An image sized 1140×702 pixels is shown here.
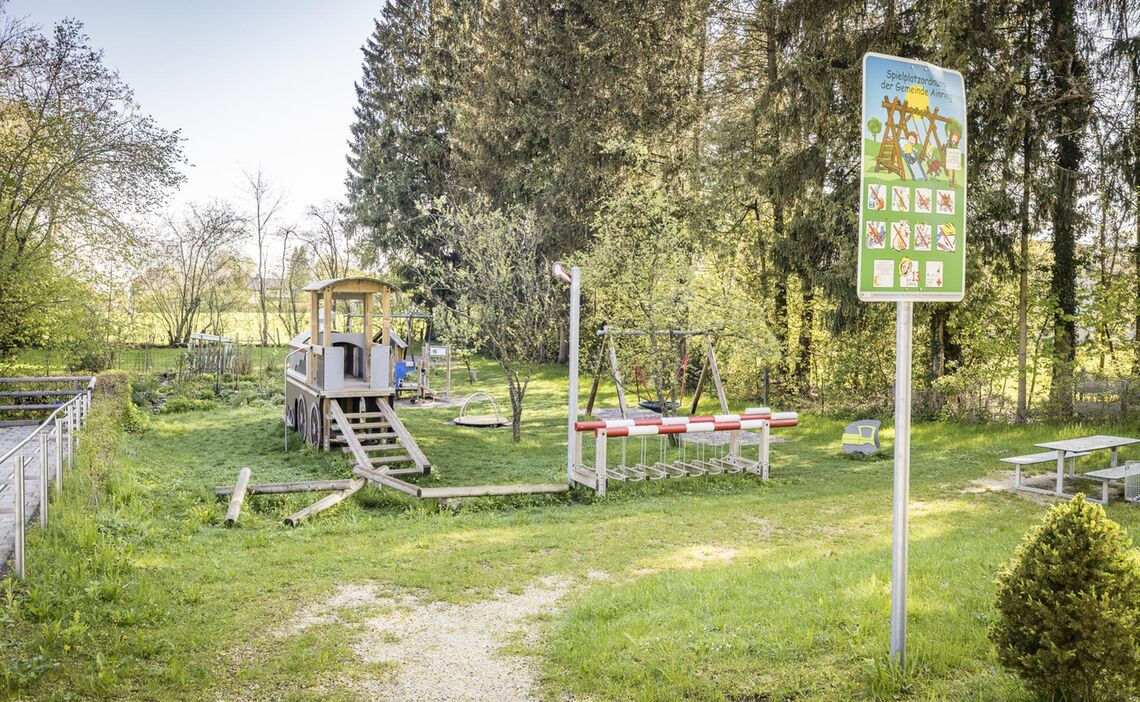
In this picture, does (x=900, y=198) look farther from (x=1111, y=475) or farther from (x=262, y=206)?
(x=262, y=206)

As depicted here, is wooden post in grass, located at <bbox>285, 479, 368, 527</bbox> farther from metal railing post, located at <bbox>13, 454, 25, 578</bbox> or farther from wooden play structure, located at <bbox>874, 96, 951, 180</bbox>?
wooden play structure, located at <bbox>874, 96, 951, 180</bbox>

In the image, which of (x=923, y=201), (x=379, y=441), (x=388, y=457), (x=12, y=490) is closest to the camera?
(x=923, y=201)

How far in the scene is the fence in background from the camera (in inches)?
213

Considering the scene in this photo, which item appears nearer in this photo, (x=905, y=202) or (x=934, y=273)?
(x=905, y=202)

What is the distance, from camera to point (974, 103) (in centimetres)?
1327

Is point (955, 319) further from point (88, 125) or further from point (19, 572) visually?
point (88, 125)

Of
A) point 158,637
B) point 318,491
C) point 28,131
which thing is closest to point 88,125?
point 28,131

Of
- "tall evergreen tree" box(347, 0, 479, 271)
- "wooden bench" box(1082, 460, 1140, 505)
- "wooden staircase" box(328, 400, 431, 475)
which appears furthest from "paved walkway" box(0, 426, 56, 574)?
"tall evergreen tree" box(347, 0, 479, 271)

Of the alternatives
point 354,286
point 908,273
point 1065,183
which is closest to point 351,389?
point 354,286

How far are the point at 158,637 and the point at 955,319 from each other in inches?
555

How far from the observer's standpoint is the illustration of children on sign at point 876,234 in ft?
11.6

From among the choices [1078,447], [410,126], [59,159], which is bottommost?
Answer: [1078,447]

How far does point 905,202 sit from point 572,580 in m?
4.10

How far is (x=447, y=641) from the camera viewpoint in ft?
16.5
